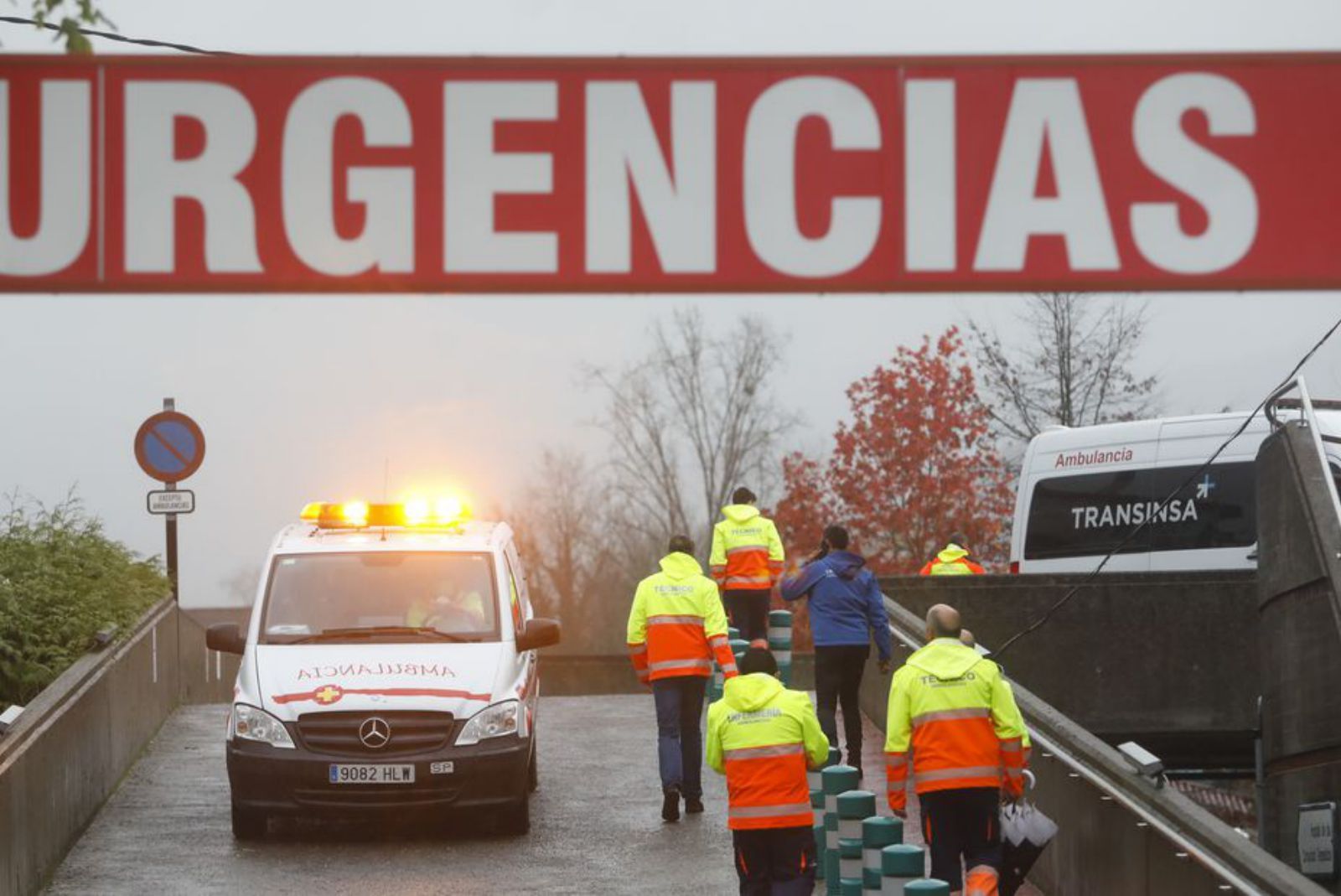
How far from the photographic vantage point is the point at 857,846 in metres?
12.0

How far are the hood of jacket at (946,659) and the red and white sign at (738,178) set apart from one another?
4.96 metres

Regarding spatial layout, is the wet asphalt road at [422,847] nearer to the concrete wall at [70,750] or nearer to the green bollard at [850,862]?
the concrete wall at [70,750]

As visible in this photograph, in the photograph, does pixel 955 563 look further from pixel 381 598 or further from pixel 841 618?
pixel 381 598

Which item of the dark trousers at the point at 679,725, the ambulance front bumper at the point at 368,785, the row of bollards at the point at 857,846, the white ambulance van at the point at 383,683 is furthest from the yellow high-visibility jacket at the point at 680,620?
Answer: the row of bollards at the point at 857,846

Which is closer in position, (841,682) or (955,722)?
(955,722)

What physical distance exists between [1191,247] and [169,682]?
17.1 metres

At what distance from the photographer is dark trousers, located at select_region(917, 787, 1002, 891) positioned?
477 inches

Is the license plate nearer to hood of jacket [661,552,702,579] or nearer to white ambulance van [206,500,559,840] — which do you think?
white ambulance van [206,500,559,840]

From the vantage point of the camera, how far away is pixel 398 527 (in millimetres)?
17250

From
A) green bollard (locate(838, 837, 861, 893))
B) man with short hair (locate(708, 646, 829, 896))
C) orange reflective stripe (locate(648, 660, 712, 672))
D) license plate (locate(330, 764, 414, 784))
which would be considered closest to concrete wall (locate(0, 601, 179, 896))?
license plate (locate(330, 764, 414, 784))

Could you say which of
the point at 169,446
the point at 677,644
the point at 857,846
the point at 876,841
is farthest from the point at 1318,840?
the point at 169,446

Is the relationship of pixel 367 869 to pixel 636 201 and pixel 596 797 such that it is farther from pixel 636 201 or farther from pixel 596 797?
pixel 636 201

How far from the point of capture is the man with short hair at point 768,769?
38.8 feet

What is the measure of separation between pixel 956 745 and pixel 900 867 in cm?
142
